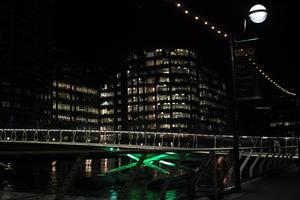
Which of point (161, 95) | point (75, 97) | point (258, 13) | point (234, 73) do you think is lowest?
point (234, 73)

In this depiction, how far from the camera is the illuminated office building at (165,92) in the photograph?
135 metres

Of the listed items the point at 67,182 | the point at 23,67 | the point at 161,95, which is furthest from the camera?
the point at 161,95

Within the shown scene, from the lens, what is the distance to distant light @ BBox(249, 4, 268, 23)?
8875 mm

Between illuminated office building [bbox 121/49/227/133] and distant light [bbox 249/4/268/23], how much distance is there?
122m

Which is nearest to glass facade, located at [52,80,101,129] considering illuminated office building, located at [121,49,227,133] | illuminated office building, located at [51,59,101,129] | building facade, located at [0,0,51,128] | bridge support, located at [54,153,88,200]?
illuminated office building, located at [51,59,101,129]

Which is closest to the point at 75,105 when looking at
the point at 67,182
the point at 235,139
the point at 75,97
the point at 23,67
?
the point at 75,97

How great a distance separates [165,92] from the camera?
449 ft

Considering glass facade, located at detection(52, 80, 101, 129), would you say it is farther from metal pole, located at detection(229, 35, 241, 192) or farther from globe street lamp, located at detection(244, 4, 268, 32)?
globe street lamp, located at detection(244, 4, 268, 32)

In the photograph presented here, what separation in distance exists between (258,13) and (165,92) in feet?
420

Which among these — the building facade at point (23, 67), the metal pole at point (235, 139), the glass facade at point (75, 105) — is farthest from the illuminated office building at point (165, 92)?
the metal pole at point (235, 139)

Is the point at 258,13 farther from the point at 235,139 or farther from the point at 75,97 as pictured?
the point at 75,97

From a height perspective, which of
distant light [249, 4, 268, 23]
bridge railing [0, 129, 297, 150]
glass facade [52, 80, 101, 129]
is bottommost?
bridge railing [0, 129, 297, 150]

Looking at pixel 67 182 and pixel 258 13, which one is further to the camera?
pixel 258 13

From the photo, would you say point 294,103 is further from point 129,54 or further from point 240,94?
point 129,54
